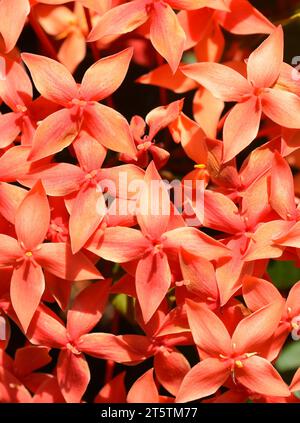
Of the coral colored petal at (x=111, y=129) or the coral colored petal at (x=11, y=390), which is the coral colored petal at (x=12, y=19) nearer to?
the coral colored petal at (x=111, y=129)

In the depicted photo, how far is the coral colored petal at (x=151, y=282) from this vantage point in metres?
0.81

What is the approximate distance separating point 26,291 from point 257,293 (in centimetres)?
20

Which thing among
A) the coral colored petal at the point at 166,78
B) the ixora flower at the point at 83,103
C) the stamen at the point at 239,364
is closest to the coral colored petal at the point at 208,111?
the coral colored petal at the point at 166,78

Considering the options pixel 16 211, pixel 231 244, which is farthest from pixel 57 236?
pixel 231 244

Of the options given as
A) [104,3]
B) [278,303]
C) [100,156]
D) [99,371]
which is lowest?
[99,371]

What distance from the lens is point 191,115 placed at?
102cm

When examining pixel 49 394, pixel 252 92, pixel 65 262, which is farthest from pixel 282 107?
pixel 49 394

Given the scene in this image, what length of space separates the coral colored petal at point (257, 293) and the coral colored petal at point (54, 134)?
0.65 feet

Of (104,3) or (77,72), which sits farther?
(77,72)

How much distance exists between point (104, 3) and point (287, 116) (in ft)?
0.63

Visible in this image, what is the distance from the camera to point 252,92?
2.75 ft

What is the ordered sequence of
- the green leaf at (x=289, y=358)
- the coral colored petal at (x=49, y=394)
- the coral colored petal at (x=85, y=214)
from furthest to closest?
the green leaf at (x=289, y=358) < the coral colored petal at (x=49, y=394) < the coral colored petal at (x=85, y=214)
